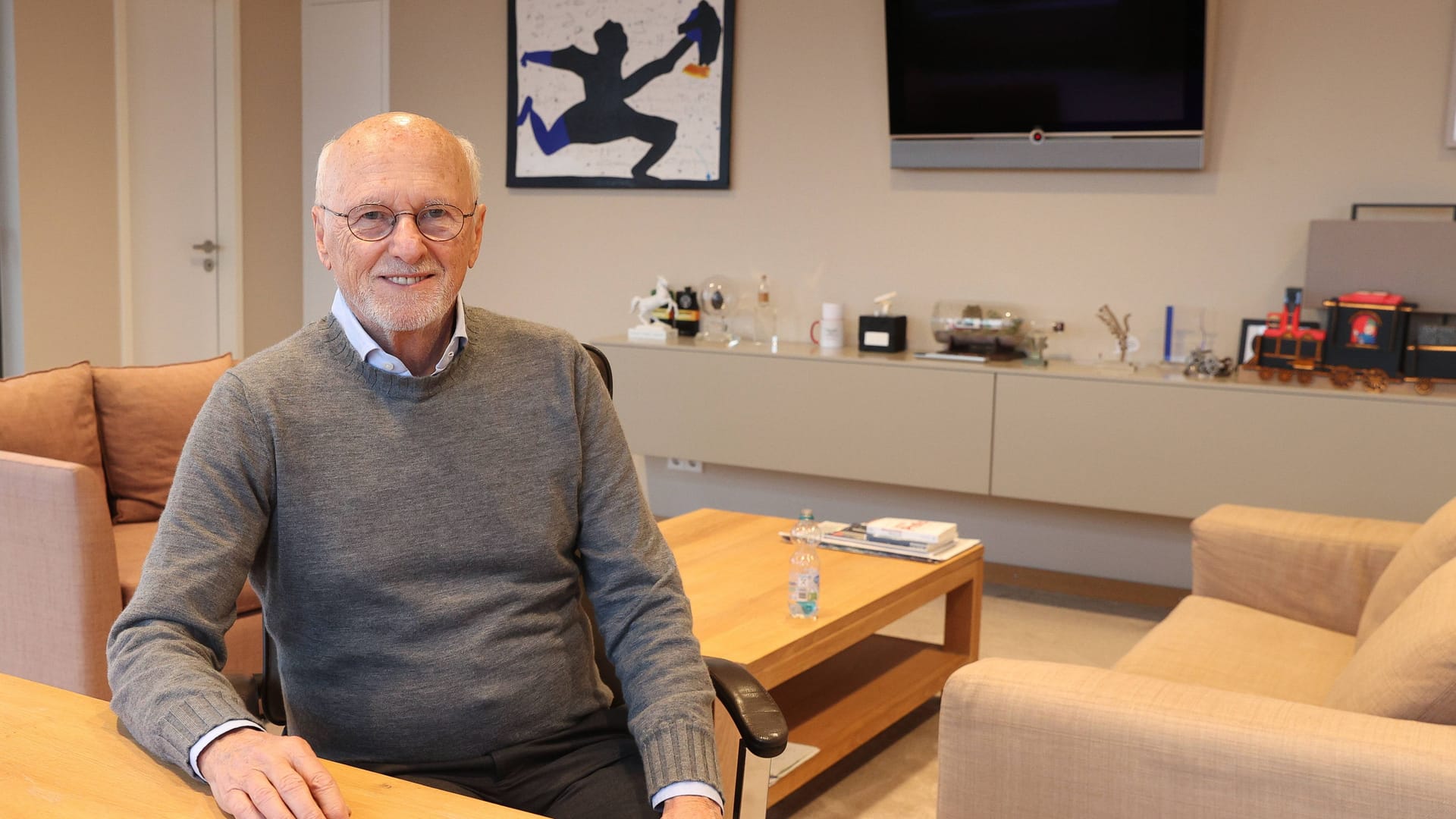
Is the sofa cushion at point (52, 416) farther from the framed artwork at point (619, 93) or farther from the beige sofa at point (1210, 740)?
the framed artwork at point (619, 93)

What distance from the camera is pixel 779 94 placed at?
4531 millimetres

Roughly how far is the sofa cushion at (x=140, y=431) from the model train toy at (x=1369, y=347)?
9.27ft

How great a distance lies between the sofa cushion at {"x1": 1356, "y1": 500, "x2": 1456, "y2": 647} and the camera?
2092mm

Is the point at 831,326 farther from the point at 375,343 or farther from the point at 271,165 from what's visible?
the point at 375,343

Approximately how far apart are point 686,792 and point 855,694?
57.4 inches

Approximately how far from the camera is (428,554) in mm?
1485

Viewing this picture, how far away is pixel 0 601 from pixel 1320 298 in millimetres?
3393

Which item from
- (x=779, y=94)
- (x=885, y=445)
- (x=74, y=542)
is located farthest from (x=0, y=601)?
(x=779, y=94)

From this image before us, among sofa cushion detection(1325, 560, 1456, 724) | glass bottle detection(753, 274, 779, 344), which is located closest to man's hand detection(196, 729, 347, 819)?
sofa cushion detection(1325, 560, 1456, 724)

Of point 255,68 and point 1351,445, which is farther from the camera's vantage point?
point 255,68

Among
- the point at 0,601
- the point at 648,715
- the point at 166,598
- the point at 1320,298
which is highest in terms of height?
the point at 1320,298

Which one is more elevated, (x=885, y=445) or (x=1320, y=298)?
(x=1320, y=298)

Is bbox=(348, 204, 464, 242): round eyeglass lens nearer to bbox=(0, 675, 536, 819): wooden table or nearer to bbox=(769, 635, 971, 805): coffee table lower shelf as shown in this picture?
bbox=(0, 675, 536, 819): wooden table

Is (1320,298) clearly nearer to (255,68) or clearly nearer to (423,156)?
(423,156)
